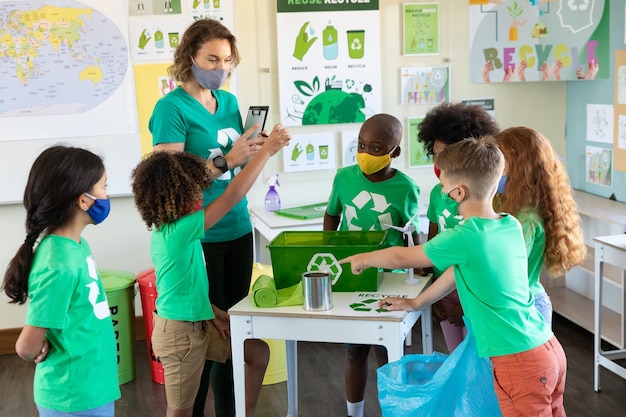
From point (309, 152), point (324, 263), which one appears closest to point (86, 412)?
point (324, 263)

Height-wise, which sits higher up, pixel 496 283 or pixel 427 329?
pixel 496 283

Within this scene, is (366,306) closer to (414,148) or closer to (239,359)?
(239,359)

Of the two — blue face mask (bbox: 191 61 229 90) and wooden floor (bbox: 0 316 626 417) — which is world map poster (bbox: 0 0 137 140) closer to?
wooden floor (bbox: 0 316 626 417)

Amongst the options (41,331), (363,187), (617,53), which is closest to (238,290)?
(363,187)

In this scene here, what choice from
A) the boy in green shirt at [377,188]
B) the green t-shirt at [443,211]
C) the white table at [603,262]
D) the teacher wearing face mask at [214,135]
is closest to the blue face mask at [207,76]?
the teacher wearing face mask at [214,135]

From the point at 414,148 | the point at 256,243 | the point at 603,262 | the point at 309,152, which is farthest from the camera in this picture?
the point at 414,148

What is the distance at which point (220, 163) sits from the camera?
2.75 meters

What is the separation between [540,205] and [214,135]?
113 cm

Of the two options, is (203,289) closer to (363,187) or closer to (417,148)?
(363,187)

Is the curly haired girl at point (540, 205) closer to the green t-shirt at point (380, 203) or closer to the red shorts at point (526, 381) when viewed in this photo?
the red shorts at point (526, 381)

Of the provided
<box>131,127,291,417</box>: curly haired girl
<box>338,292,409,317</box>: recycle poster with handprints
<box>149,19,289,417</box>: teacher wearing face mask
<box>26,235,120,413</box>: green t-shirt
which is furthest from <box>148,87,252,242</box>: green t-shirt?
<box>26,235,120,413</box>: green t-shirt

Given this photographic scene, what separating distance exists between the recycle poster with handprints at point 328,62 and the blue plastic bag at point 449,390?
2.30m

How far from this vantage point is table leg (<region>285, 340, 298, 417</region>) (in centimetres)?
309

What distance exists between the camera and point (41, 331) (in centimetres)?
195
